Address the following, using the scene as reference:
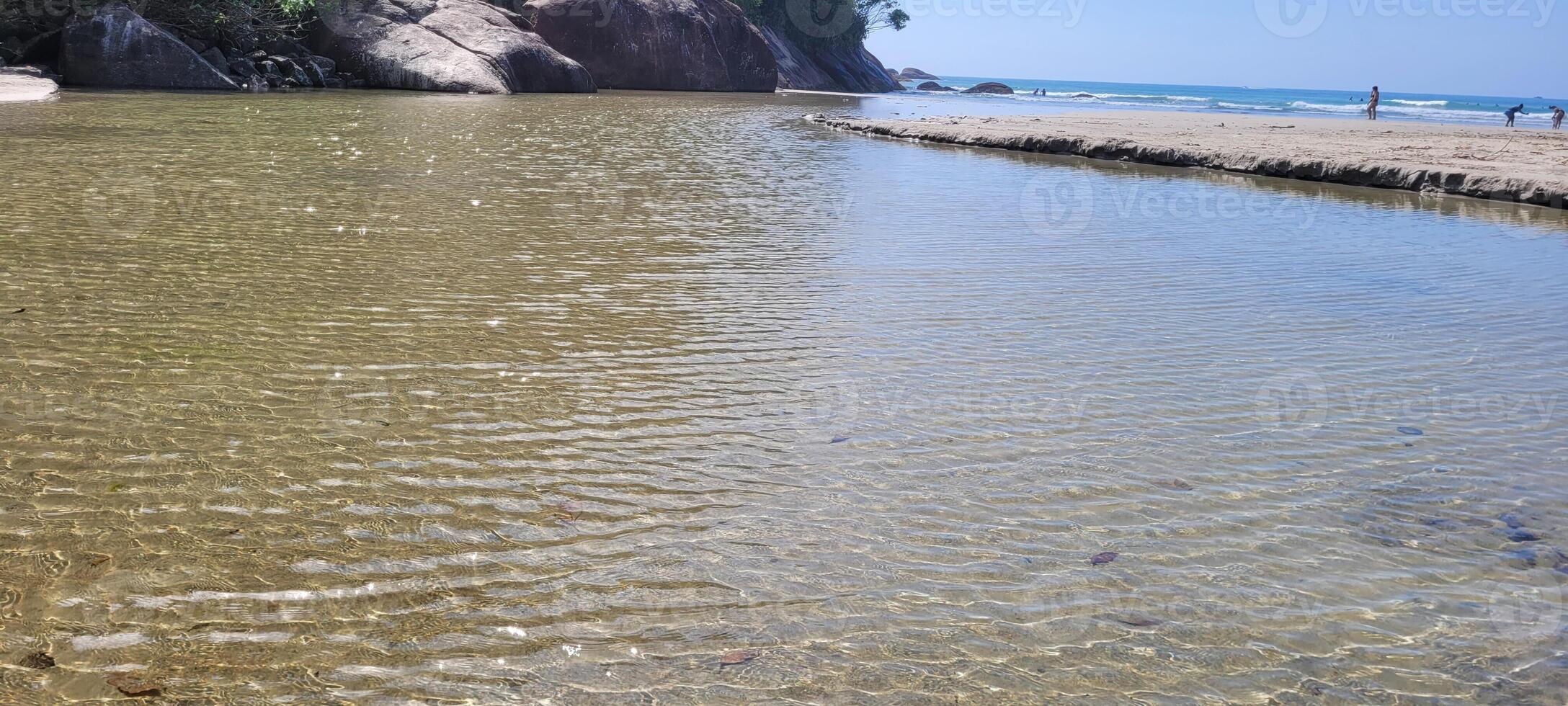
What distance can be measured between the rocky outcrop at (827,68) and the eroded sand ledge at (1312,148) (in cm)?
3232

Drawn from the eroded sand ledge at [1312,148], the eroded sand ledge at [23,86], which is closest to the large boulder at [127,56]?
the eroded sand ledge at [23,86]

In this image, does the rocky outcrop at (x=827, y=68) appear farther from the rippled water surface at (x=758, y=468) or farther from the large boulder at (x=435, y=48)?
the rippled water surface at (x=758, y=468)

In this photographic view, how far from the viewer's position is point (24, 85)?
20375 mm

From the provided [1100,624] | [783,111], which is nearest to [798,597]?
[1100,624]

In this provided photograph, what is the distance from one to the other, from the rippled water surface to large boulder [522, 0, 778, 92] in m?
32.2

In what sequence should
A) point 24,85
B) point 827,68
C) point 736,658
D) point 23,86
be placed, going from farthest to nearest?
point 827,68 < point 24,85 < point 23,86 < point 736,658

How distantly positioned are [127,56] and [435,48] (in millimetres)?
7936

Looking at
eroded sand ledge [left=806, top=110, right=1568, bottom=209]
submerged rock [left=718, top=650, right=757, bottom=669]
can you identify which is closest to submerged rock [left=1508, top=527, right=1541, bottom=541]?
submerged rock [left=718, top=650, right=757, bottom=669]

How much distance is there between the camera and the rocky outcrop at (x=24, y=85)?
1938cm

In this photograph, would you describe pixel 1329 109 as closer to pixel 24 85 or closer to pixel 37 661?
pixel 24 85

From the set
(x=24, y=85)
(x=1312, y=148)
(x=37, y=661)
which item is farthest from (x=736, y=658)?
(x=24, y=85)

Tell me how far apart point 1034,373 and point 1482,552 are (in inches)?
79.6

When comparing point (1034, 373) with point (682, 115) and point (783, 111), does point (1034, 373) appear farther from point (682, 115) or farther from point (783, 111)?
point (783, 111)

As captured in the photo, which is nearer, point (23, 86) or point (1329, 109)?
point (23, 86)
